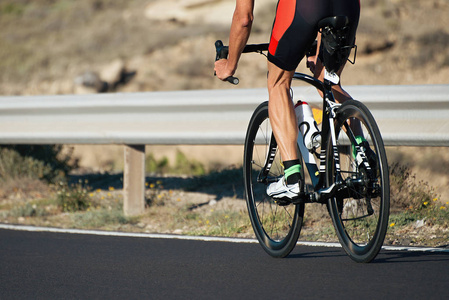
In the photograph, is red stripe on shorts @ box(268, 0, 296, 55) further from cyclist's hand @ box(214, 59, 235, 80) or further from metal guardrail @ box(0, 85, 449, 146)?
metal guardrail @ box(0, 85, 449, 146)

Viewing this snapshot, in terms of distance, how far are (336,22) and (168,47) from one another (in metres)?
24.5

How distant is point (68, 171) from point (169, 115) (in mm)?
3150

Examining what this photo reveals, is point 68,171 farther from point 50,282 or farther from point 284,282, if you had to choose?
point 284,282

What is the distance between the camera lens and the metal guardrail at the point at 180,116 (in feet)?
20.3

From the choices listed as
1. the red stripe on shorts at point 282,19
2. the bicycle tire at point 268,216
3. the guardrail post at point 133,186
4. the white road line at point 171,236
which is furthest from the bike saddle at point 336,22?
the guardrail post at point 133,186

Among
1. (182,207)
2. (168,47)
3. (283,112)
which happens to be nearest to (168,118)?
(182,207)

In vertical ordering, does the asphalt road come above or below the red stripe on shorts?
below

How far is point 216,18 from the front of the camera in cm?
3120

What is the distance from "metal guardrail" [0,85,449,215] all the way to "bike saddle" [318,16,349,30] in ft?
6.89

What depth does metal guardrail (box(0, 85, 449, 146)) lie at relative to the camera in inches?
244

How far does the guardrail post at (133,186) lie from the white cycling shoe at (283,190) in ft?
9.93

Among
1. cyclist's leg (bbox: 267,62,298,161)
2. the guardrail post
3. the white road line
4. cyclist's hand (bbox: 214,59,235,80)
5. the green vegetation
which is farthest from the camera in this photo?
the guardrail post

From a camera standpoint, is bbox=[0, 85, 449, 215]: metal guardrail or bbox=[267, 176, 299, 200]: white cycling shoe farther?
bbox=[0, 85, 449, 215]: metal guardrail

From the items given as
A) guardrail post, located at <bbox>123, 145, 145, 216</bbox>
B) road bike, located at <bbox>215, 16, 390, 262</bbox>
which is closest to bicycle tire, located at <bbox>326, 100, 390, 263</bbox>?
road bike, located at <bbox>215, 16, 390, 262</bbox>
